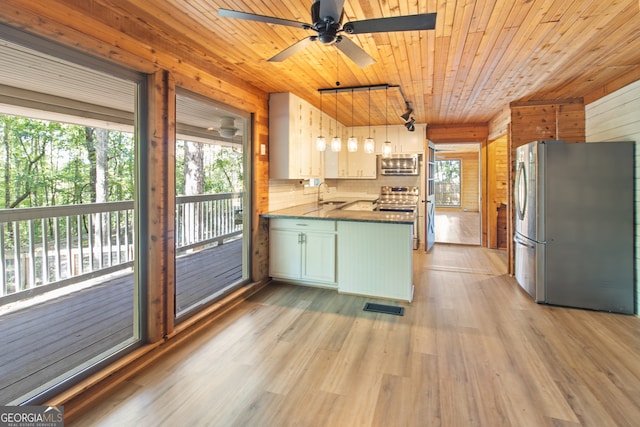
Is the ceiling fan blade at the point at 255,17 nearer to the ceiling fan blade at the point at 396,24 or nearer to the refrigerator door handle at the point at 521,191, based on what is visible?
the ceiling fan blade at the point at 396,24

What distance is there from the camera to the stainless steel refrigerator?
11.2ft

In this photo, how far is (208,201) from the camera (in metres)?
3.83

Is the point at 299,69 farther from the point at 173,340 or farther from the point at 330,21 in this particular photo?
the point at 173,340

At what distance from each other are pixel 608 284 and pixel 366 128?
16.1ft

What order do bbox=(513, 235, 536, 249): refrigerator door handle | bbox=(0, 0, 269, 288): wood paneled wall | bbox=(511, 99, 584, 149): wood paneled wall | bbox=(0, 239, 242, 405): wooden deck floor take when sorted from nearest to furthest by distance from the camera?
bbox=(0, 0, 269, 288): wood paneled wall, bbox=(0, 239, 242, 405): wooden deck floor, bbox=(513, 235, 536, 249): refrigerator door handle, bbox=(511, 99, 584, 149): wood paneled wall

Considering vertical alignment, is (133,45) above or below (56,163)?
above

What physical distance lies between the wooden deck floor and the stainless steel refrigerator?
371 cm

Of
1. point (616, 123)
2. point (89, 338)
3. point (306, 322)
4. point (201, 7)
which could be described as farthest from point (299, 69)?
point (616, 123)

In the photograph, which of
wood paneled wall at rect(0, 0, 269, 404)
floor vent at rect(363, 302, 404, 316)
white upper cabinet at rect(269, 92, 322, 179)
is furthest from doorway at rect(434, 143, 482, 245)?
wood paneled wall at rect(0, 0, 269, 404)

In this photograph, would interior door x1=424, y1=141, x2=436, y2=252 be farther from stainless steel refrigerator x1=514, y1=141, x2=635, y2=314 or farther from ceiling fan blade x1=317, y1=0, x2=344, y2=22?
ceiling fan blade x1=317, y1=0, x2=344, y2=22

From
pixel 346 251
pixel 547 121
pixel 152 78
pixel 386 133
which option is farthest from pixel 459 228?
pixel 152 78

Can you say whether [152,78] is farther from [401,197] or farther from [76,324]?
[401,197]

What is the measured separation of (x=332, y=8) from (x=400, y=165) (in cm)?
537

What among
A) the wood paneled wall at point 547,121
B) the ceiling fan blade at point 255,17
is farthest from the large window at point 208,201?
the wood paneled wall at point 547,121
